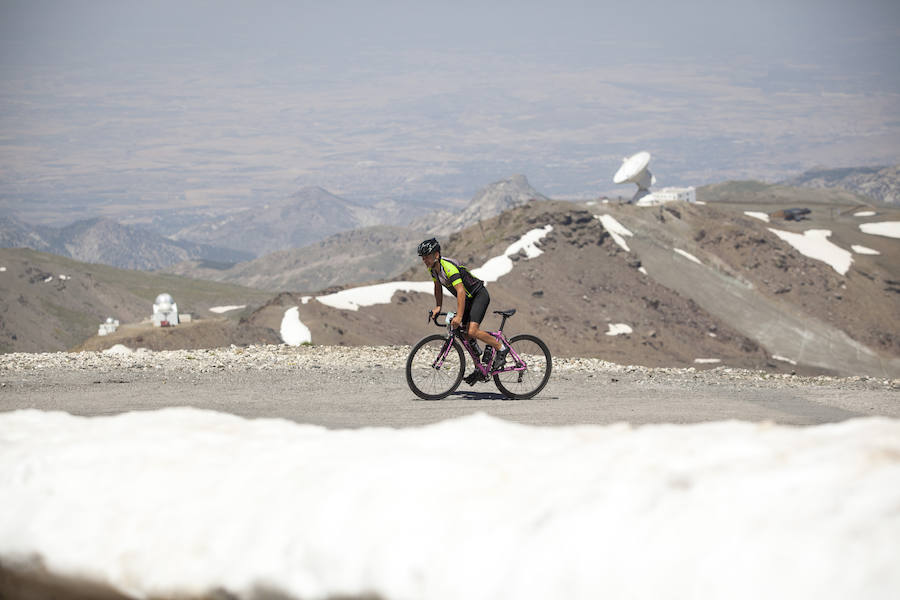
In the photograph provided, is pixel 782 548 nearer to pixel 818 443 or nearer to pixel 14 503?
pixel 818 443

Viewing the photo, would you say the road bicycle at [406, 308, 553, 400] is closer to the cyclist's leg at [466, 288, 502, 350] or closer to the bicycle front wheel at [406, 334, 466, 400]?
the bicycle front wheel at [406, 334, 466, 400]

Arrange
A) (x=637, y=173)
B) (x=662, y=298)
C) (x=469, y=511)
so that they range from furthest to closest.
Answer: (x=637, y=173)
(x=662, y=298)
(x=469, y=511)

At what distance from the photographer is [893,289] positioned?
81.1 m

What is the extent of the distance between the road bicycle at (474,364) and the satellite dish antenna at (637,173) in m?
85.7

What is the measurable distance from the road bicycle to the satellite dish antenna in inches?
3375

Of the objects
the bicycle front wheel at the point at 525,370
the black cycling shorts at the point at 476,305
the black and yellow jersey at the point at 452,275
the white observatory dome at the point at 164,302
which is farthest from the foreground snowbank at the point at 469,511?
the white observatory dome at the point at 164,302

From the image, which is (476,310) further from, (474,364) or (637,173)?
(637,173)

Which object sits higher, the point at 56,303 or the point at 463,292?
the point at 463,292

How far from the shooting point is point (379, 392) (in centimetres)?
1603

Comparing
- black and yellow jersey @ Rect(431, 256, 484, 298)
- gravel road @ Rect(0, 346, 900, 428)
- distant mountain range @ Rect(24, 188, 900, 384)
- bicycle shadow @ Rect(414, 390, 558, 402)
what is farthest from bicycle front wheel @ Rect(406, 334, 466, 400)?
distant mountain range @ Rect(24, 188, 900, 384)

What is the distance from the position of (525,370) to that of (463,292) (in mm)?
2222

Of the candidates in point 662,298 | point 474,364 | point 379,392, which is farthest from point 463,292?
point 662,298

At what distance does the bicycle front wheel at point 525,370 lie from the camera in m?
14.8

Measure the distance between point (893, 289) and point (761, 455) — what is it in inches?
3392
